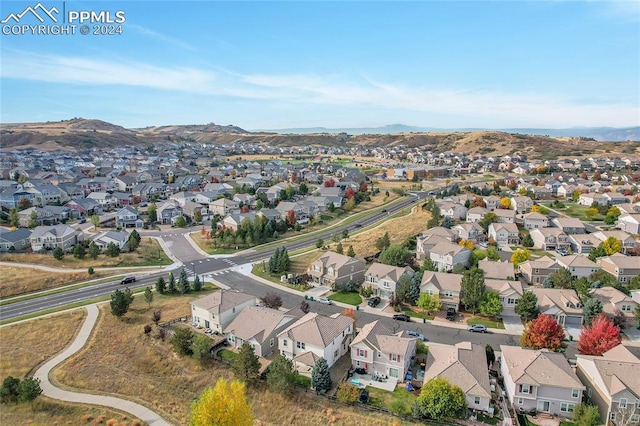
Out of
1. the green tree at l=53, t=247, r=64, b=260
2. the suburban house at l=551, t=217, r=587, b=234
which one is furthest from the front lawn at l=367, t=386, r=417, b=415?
the green tree at l=53, t=247, r=64, b=260

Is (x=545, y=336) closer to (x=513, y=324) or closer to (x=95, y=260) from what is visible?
(x=513, y=324)

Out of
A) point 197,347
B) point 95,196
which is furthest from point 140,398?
point 95,196

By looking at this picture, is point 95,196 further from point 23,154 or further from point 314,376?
point 23,154

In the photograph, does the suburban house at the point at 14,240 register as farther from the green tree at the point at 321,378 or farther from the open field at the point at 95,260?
the green tree at the point at 321,378

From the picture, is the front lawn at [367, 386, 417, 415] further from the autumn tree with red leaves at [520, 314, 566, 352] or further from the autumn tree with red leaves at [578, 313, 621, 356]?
the autumn tree with red leaves at [578, 313, 621, 356]

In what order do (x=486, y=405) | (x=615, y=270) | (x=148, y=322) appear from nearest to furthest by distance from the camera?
1. (x=486, y=405)
2. (x=148, y=322)
3. (x=615, y=270)

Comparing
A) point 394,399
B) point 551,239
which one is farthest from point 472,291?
point 551,239
